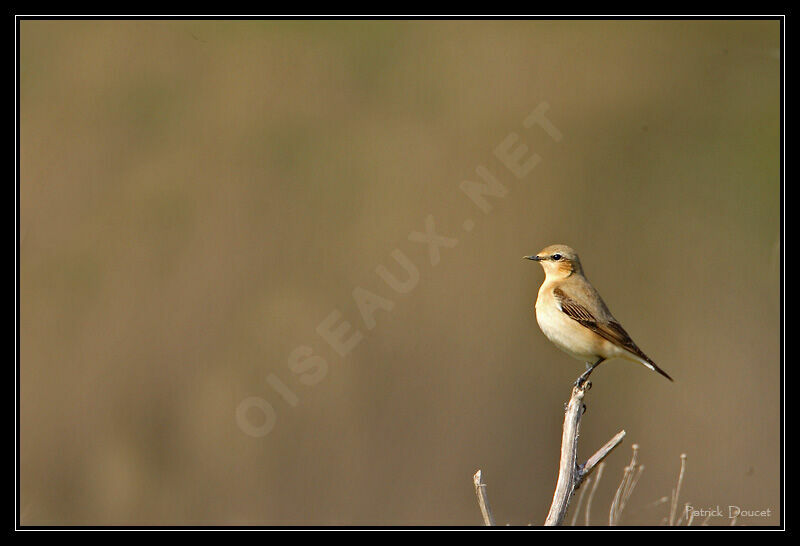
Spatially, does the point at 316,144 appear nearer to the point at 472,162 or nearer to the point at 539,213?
the point at 472,162

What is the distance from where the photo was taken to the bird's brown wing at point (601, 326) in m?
5.69

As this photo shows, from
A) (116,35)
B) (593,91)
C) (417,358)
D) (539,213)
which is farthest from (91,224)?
(593,91)

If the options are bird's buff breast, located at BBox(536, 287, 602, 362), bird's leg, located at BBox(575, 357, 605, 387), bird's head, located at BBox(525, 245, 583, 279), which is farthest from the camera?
bird's head, located at BBox(525, 245, 583, 279)

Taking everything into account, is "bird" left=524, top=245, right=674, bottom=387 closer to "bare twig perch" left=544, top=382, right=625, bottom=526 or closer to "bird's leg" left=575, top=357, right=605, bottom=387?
"bird's leg" left=575, top=357, right=605, bottom=387

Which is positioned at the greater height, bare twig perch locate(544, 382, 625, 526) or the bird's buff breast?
the bird's buff breast

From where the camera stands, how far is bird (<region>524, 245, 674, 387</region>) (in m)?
5.69

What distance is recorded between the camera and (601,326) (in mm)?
5738

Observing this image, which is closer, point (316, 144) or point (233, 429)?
point (233, 429)

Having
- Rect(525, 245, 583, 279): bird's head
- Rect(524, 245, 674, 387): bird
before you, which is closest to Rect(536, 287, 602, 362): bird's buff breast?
Rect(524, 245, 674, 387): bird

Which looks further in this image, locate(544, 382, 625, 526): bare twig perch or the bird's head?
the bird's head

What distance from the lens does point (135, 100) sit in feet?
30.6

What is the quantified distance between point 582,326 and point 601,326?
0.46 ft

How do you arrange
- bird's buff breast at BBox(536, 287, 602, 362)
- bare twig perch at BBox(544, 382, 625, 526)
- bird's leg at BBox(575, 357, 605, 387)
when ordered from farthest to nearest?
bird's buff breast at BBox(536, 287, 602, 362) < bird's leg at BBox(575, 357, 605, 387) < bare twig perch at BBox(544, 382, 625, 526)

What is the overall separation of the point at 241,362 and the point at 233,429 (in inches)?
25.9
